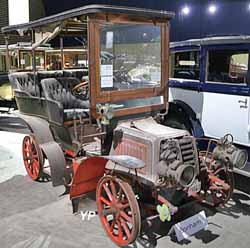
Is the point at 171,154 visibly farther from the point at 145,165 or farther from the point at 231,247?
the point at 231,247

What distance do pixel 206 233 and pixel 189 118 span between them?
6.41 feet

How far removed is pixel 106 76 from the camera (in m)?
3.04

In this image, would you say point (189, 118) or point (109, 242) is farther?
point (189, 118)

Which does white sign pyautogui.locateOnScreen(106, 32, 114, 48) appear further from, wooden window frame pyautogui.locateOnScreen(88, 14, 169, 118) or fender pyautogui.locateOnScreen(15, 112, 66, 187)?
fender pyautogui.locateOnScreen(15, 112, 66, 187)

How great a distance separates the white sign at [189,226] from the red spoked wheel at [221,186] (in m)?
0.35

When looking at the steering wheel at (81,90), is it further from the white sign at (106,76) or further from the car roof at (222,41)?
Answer: the white sign at (106,76)

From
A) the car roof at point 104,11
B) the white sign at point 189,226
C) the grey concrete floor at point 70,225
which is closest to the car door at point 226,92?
the grey concrete floor at point 70,225

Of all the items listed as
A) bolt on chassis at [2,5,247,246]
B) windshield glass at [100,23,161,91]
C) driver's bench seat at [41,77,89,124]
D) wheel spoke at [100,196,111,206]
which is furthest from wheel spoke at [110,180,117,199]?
driver's bench seat at [41,77,89,124]

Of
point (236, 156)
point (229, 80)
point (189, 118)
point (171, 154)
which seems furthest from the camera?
point (189, 118)

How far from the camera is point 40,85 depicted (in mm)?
4254

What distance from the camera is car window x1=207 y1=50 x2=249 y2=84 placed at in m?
4.07

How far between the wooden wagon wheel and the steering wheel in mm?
883

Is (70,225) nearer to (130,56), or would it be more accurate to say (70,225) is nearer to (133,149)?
(133,149)

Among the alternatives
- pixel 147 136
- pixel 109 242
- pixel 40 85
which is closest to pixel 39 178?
pixel 40 85
